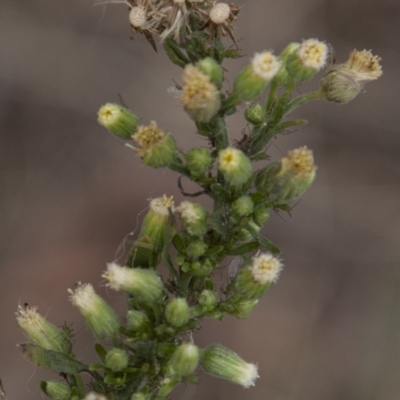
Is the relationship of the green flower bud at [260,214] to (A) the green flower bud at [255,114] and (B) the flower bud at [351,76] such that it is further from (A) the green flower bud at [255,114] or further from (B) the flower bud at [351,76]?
(B) the flower bud at [351,76]

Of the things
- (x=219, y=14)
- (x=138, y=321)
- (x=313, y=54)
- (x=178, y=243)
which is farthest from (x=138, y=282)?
(x=313, y=54)

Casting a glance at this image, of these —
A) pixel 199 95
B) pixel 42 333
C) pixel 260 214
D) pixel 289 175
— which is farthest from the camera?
pixel 42 333

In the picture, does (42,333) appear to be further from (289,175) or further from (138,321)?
(289,175)

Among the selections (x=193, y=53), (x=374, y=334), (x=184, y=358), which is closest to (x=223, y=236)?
(x=184, y=358)

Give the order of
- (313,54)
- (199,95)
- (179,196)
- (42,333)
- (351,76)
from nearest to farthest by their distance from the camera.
→ (199,95) < (313,54) < (351,76) < (42,333) < (179,196)

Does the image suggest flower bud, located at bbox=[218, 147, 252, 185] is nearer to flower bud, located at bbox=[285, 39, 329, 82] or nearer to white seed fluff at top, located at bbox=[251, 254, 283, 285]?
white seed fluff at top, located at bbox=[251, 254, 283, 285]

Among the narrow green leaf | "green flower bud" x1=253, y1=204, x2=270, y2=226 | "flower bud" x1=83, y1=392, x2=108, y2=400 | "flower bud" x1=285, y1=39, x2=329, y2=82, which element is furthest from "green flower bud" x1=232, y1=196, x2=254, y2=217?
"flower bud" x1=83, y1=392, x2=108, y2=400
